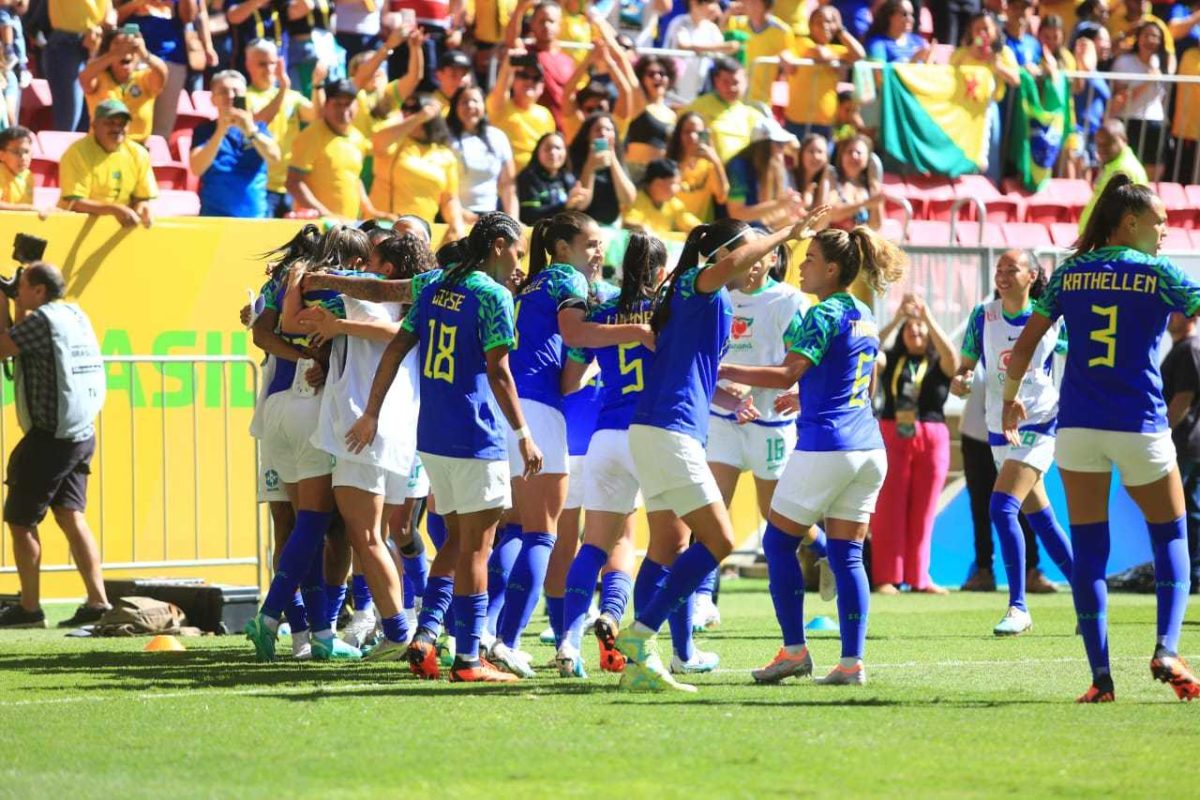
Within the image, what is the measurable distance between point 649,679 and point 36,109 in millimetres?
9733

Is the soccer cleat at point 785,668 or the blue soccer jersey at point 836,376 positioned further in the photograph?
the soccer cleat at point 785,668

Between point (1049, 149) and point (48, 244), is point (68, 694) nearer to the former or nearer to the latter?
point (48, 244)

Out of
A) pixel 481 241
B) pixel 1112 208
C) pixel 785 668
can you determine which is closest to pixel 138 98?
pixel 481 241

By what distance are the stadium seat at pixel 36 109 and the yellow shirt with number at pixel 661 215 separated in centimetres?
475

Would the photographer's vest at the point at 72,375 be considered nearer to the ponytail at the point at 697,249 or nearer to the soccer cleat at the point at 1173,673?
the ponytail at the point at 697,249

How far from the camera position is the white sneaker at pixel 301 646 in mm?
10047

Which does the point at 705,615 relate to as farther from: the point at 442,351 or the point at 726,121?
the point at 726,121

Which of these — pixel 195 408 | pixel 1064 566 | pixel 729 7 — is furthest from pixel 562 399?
pixel 729 7

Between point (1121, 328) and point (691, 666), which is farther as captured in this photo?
point (691, 666)

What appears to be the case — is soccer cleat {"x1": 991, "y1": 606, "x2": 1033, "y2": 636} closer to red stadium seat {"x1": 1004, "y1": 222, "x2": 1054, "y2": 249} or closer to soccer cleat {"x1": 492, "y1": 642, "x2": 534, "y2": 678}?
soccer cleat {"x1": 492, "y1": 642, "x2": 534, "y2": 678}

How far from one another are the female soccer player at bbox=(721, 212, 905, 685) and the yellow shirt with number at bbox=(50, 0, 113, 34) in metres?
8.78

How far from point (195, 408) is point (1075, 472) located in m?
7.55

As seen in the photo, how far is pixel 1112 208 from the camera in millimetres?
8008

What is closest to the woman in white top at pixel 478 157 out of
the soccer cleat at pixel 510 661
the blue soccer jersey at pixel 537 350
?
the blue soccer jersey at pixel 537 350
